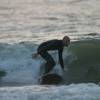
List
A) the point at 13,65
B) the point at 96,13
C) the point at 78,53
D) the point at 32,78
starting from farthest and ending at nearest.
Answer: the point at 96,13, the point at 78,53, the point at 13,65, the point at 32,78

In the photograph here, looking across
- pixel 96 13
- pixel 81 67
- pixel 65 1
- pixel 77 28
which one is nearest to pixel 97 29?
pixel 77 28

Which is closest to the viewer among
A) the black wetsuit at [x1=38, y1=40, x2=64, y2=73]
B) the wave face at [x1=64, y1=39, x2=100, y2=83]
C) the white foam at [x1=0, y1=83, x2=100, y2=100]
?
the white foam at [x1=0, y1=83, x2=100, y2=100]

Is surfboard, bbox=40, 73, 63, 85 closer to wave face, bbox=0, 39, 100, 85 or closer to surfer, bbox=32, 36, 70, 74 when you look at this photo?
wave face, bbox=0, 39, 100, 85

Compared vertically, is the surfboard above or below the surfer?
below

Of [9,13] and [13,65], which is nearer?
[13,65]

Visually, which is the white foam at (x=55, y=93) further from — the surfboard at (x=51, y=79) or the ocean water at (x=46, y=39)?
the surfboard at (x=51, y=79)

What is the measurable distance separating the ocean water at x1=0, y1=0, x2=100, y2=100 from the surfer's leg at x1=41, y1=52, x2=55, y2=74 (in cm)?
35

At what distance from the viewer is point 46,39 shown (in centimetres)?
2797

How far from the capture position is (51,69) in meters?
20.3

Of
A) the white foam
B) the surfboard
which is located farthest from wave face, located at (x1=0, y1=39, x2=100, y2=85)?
the white foam

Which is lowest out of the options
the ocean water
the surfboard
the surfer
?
the surfboard

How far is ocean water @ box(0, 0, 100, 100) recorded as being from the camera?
49.6 ft

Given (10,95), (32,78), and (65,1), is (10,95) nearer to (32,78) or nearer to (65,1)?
(32,78)

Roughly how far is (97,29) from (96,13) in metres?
7.58
